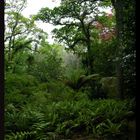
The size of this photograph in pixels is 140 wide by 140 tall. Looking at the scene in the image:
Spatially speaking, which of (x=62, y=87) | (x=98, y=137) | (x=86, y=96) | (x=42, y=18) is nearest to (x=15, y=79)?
(x=62, y=87)

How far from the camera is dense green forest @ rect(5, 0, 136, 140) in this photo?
5250 mm

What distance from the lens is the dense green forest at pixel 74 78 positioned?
5250 millimetres

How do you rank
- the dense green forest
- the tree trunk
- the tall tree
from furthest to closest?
the tall tree < the tree trunk < the dense green forest

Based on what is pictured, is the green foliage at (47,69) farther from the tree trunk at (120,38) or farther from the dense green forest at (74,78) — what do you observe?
the tree trunk at (120,38)

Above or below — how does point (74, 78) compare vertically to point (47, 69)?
below

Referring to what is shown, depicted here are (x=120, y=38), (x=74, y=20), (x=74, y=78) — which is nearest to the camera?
(x=120, y=38)

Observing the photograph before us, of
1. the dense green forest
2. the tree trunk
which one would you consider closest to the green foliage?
the dense green forest

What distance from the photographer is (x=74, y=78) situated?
9.16 metres

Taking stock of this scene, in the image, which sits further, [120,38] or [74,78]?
[74,78]

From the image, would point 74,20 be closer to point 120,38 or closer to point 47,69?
point 47,69

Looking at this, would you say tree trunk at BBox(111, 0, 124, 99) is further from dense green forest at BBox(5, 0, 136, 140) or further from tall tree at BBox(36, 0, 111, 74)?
tall tree at BBox(36, 0, 111, 74)

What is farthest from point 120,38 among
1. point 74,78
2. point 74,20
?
point 74,20

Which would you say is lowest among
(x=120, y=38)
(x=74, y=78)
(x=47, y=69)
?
(x=74, y=78)

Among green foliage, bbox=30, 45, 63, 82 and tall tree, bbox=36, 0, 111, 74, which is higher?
tall tree, bbox=36, 0, 111, 74
